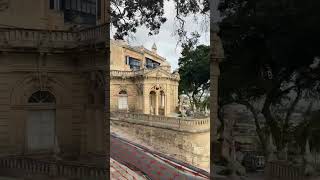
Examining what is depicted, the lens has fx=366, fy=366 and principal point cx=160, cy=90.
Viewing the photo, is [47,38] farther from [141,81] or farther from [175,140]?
[175,140]

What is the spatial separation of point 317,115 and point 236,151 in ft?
1.97

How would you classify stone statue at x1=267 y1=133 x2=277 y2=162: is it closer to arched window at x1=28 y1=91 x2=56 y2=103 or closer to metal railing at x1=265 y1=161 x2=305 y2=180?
metal railing at x1=265 y1=161 x2=305 y2=180

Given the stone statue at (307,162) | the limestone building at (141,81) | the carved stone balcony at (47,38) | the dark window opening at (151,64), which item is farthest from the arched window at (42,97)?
the stone statue at (307,162)

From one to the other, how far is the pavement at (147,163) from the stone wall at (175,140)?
71mm

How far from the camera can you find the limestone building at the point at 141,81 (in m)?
2.89

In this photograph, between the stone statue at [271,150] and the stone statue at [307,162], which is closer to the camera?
the stone statue at [307,162]

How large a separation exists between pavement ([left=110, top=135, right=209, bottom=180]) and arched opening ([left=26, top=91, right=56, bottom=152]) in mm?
731

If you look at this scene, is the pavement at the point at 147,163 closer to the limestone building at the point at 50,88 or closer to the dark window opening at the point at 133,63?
the limestone building at the point at 50,88

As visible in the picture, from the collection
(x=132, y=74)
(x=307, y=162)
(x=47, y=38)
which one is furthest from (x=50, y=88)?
(x=307, y=162)

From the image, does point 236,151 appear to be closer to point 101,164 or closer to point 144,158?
point 144,158

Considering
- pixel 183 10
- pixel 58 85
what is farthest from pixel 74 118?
pixel 183 10

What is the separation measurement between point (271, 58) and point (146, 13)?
1.24 m

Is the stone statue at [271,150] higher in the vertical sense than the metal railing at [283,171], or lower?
higher

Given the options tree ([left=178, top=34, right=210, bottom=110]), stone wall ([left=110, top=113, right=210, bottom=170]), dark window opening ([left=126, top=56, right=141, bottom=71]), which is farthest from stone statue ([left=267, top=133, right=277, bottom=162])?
dark window opening ([left=126, top=56, right=141, bottom=71])
